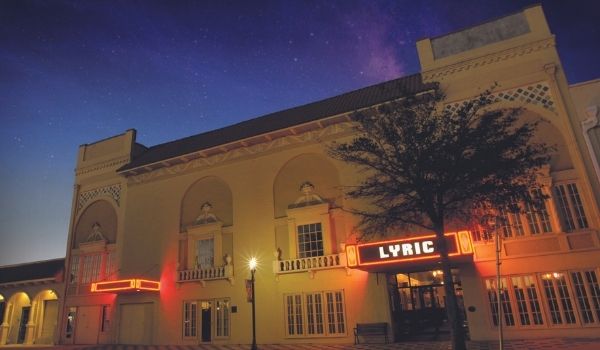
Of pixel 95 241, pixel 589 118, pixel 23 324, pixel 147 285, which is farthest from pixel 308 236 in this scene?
pixel 23 324

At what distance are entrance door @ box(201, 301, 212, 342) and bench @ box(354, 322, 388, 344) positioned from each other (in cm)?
871

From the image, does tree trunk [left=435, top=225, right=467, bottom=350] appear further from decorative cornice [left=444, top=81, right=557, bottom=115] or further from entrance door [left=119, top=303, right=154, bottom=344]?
entrance door [left=119, top=303, right=154, bottom=344]

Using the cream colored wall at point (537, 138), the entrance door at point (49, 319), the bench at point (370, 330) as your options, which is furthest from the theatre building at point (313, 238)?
the entrance door at point (49, 319)

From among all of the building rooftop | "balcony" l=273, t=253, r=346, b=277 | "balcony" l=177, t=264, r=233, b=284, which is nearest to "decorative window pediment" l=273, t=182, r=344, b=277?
"balcony" l=273, t=253, r=346, b=277

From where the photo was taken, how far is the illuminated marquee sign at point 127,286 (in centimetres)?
2252

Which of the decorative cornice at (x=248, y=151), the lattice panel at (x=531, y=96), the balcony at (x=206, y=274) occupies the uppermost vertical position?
the decorative cornice at (x=248, y=151)

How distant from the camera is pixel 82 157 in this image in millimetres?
30531

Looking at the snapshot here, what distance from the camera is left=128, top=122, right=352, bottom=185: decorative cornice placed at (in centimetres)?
2217

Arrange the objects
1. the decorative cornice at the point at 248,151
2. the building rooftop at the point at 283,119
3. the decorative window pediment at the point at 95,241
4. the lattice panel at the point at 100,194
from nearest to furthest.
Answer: the building rooftop at the point at 283,119 → the decorative cornice at the point at 248,151 → the decorative window pediment at the point at 95,241 → the lattice panel at the point at 100,194

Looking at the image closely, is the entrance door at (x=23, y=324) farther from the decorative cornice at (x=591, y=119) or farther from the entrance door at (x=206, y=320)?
the decorative cornice at (x=591, y=119)

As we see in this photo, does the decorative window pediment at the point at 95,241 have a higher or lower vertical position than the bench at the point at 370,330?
higher

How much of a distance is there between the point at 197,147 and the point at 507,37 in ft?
63.0

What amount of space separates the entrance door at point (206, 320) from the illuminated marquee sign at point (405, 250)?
386 inches

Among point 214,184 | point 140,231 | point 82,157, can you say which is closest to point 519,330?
point 214,184
